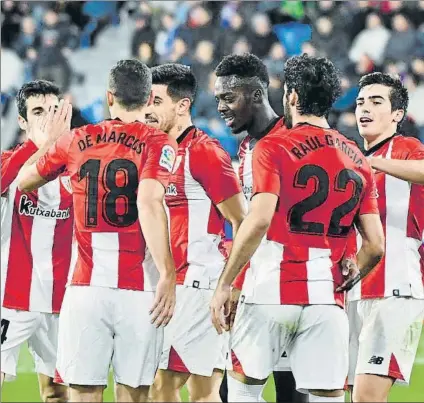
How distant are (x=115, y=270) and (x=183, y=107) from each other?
1.28 metres

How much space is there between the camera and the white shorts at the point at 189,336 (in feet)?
16.3

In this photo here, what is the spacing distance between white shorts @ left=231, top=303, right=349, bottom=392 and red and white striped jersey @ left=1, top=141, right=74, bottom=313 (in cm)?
159

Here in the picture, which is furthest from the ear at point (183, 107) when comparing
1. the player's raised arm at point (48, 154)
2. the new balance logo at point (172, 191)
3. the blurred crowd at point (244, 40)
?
the blurred crowd at point (244, 40)

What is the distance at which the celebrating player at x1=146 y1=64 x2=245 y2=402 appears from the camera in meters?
4.95

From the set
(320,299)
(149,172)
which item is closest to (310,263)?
(320,299)

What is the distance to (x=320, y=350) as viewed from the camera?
414 centimetres

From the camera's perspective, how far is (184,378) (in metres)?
5.02

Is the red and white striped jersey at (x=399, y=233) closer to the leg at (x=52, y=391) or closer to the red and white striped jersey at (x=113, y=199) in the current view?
the red and white striped jersey at (x=113, y=199)

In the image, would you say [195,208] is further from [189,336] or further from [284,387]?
[284,387]

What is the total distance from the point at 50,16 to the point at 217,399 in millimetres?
9971

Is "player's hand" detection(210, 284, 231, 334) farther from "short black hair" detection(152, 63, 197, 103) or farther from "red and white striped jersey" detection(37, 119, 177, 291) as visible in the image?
"short black hair" detection(152, 63, 197, 103)

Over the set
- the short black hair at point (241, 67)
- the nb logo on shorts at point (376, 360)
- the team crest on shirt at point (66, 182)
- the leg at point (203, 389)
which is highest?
the short black hair at point (241, 67)

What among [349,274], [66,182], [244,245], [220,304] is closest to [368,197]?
[349,274]

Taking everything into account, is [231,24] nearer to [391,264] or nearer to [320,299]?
[391,264]
